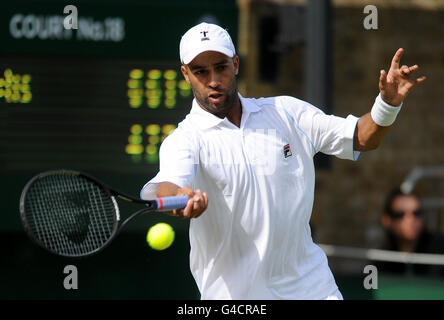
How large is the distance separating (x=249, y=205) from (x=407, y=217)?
4.11m

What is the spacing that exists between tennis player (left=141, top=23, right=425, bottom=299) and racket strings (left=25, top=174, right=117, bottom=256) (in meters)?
0.26

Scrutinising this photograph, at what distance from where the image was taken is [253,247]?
12.7 feet

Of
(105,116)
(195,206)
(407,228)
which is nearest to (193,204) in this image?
(195,206)

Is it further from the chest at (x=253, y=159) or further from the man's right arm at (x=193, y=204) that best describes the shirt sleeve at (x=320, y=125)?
the man's right arm at (x=193, y=204)

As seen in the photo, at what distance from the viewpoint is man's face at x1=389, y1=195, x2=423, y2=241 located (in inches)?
303

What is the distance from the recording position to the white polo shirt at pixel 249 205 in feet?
12.6

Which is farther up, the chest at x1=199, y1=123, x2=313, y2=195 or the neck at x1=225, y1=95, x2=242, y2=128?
the neck at x1=225, y1=95, x2=242, y2=128

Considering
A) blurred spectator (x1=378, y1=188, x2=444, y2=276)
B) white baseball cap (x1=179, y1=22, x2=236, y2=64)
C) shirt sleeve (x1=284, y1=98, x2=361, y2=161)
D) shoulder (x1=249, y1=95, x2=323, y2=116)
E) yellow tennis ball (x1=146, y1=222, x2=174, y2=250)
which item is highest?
white baseball cap (x1=179, y1=22, x2=236, y2=64)

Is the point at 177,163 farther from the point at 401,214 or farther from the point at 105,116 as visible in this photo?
the point at 401,214

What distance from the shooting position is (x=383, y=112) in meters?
3.94

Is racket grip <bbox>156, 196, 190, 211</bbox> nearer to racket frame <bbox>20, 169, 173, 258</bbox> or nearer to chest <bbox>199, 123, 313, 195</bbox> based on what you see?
racket frame <bbox>20, 169, 173, 258</bbox>

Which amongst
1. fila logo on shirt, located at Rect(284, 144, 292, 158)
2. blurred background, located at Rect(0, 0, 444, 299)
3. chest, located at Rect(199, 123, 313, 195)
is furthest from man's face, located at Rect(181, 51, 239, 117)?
blurred background, located at Rect(0, 0, 444, 299)

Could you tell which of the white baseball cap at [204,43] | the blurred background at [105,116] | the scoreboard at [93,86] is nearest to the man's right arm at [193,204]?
the white baseball cap at [204,43]
